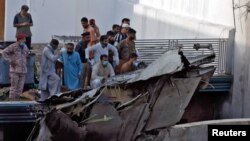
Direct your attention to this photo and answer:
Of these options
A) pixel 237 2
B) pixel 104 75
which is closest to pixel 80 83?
pixel 104 75

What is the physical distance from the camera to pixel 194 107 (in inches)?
641

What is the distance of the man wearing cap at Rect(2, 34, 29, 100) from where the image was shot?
14266mm

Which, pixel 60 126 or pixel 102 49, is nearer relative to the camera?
pixel 60 126

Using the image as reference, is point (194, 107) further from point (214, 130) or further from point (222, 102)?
point (214, 130)

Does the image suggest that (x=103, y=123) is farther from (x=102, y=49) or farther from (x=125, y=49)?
(x=125, y=49)

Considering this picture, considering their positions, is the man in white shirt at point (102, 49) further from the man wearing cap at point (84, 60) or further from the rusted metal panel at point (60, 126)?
the rusted metal panel at point (60, 126)

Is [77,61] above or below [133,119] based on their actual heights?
above

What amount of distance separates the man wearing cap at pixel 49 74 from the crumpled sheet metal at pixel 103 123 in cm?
307

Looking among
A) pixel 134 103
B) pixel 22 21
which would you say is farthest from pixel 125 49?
pixel 134 103

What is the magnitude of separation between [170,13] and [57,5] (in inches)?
156

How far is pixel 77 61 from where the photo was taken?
14430mm

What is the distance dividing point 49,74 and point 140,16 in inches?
317

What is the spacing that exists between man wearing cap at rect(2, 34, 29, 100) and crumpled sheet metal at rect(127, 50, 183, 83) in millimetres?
3414

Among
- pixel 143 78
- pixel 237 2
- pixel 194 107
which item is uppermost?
pixel 237 2
